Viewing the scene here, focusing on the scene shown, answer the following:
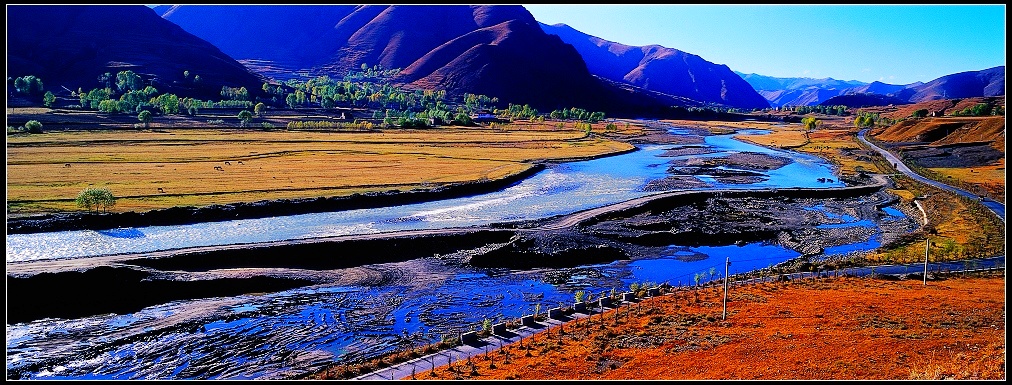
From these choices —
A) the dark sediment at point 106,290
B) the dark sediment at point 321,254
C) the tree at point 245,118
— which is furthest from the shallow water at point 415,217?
the tree at point 245,118

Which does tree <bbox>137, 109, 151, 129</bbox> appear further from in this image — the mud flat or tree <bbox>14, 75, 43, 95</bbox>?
the mud flat

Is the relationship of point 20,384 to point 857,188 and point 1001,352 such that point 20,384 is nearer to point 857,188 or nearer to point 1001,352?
point 1001,352

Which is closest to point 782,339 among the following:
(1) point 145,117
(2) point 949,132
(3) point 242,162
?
(3) point 242,162

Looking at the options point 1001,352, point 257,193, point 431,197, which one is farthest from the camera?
point 431,197

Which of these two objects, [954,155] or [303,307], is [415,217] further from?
[954,155]

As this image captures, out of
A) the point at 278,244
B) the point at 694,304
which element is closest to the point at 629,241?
the point at 694,304

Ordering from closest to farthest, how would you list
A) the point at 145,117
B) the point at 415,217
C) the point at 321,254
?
the point at 321,254
the point at 415,217
the point at 145,117
